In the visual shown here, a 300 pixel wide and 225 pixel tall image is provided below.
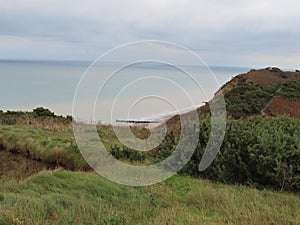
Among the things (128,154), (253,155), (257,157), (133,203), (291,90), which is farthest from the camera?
(291,90)

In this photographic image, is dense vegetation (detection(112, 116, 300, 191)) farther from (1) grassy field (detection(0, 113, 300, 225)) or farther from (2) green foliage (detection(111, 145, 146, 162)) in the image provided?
(1) grassy field (detection(0, 113, 300, 225))

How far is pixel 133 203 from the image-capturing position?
18.7 feet

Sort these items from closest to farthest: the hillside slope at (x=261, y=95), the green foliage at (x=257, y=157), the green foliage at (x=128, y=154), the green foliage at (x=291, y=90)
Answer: the green foliage at (x=257, y=157), the green foliage at (x=128, y=154), the hillside slope at (x=261, y=95), the green foliage at (x=291, y=90)

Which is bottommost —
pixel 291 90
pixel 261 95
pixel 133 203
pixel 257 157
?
pixel 133 203

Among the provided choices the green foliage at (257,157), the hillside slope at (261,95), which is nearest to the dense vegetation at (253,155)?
the green foliage at (257,157)

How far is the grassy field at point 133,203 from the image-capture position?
16.2 ft

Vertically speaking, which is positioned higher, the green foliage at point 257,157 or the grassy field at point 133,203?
the green foliage at point 257,157

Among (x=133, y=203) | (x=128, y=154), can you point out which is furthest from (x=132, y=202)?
(x=128, y=154)

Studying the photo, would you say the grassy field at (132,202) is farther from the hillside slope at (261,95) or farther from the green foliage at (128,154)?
the hillside slope at (261,95)

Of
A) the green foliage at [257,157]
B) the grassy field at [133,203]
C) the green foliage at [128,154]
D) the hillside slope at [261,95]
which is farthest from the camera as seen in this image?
the hillside slope at [261,95]

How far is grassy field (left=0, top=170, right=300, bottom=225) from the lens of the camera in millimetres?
4934

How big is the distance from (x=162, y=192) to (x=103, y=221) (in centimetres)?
168

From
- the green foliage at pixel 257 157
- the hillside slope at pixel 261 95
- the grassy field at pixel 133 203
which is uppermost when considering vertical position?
the hillside slope at pixel 261 95

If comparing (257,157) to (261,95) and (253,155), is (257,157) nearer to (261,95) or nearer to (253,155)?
(253,155)
